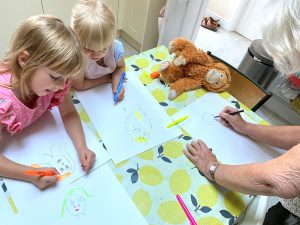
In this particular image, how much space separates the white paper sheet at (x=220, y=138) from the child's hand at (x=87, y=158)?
35cm

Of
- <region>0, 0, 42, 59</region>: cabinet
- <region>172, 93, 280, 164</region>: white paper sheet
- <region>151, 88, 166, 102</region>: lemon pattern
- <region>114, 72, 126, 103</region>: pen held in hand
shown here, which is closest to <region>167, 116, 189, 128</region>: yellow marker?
<region>172, 93, 280, 164</region>: white paper sheet

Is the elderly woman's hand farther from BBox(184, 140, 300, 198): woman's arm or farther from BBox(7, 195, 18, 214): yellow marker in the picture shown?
BBox(7, 195, 18, 214): yellow marker

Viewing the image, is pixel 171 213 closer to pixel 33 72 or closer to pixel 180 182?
pixel 180 182

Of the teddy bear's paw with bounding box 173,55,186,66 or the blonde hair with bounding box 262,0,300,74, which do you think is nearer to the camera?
the blonde hair with bounding box 262,0,300,74

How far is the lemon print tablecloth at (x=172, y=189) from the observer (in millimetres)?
646

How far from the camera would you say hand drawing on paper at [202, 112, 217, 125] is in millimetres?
919

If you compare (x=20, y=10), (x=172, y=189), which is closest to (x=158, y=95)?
(x=172, y=189)

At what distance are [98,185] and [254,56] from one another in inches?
62.1

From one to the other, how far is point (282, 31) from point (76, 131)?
636mm

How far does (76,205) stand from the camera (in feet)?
1.98

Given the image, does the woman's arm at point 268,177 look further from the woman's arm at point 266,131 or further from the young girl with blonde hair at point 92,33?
the young girl with blonde hair at point 92,33

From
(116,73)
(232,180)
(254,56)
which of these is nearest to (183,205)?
(232,180)

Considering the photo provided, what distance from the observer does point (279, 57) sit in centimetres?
63

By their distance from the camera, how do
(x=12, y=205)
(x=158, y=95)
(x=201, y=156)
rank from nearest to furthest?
(x=12, y=205), (x=201, y=156), (x=158, y=95)
